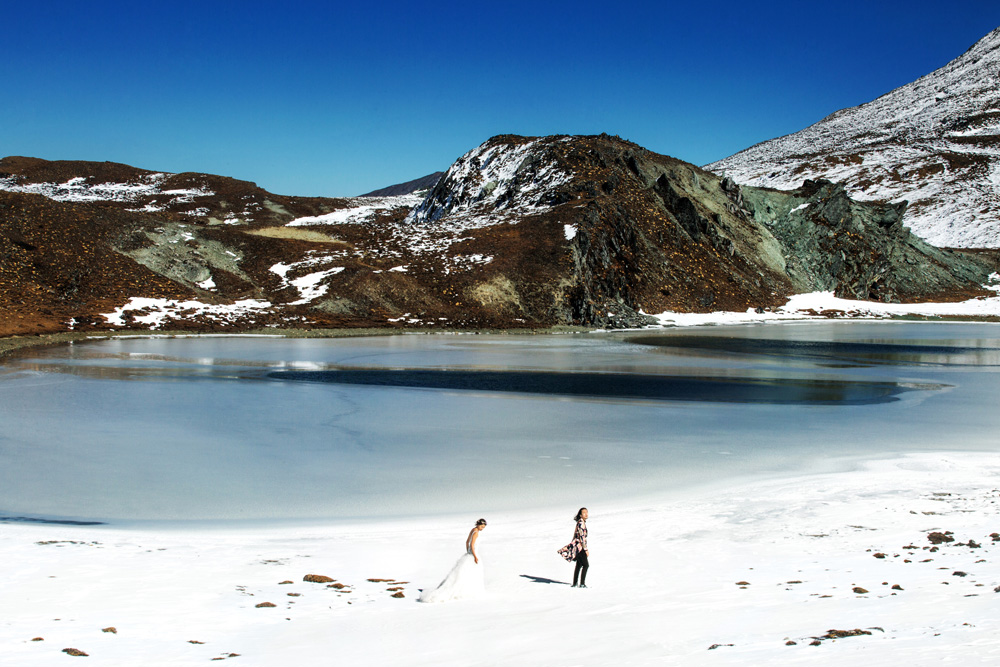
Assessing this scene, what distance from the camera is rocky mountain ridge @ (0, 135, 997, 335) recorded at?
50594 millimetres

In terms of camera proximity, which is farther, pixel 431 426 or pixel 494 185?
pixel 494 185

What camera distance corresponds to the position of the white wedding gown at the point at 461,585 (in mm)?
8367

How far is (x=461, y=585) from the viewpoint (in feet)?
27.6

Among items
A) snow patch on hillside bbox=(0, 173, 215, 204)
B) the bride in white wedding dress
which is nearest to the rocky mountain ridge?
snow patch on hillside bbox=(0, 173, 215, 204)

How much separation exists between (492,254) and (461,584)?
54.7m

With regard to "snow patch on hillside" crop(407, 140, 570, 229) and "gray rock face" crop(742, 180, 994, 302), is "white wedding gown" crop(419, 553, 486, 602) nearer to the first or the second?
"snow patch on hillside" crop(407, 140, 570, 229)

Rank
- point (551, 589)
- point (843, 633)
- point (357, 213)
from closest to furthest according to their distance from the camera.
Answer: point (843, 633), point (551, 589), point (357, 213)

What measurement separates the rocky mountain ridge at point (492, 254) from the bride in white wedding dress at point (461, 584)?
39400mm

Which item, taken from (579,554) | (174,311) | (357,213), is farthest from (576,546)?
(357,213)

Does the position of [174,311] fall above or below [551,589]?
above

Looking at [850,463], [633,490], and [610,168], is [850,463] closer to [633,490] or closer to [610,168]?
[633,490]

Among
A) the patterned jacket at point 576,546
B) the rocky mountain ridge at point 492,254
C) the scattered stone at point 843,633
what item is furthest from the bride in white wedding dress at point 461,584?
the rocky mountain ridge at point 492,254

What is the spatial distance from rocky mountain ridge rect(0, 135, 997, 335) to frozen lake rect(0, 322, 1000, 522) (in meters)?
18.1

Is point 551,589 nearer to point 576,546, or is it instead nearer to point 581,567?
point 581,567
